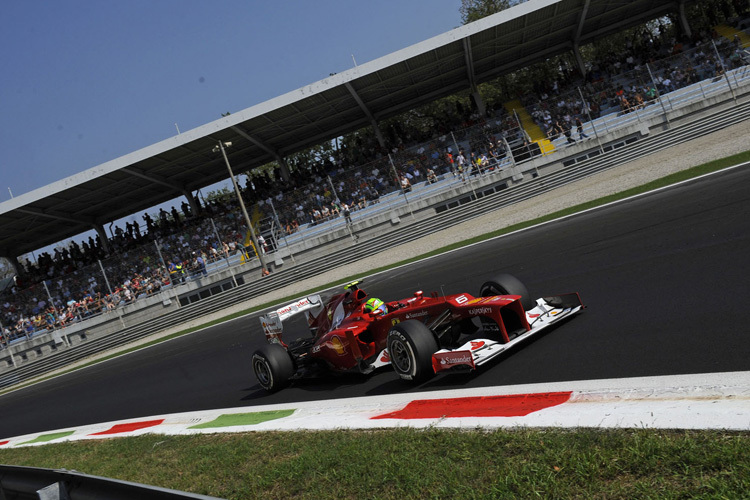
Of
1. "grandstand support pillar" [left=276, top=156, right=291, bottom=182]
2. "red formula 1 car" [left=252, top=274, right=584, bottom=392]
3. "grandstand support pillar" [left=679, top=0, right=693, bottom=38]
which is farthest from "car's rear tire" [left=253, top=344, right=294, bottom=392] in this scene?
"grandstand support pillar" [left=679, top=0, right=693, bottom=38]

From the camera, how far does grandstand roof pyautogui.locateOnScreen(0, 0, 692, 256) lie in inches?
1070

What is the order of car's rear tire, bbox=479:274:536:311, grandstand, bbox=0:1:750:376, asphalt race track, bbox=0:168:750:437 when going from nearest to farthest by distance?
asphalt race track, bbox=0:168:750:437, car's rear tire, bbox=479:274:536:311, grandstand, bbox=0:1:750:376

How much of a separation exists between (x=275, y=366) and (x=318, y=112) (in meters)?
23.1

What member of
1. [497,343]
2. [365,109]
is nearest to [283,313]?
[497,343]

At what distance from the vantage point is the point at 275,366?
846cm

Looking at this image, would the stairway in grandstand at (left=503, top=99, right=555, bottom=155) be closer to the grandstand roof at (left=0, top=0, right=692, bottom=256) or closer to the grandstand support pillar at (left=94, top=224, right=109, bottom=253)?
the grandstand roof at (left=0, top=0, right=692, bottom=256)

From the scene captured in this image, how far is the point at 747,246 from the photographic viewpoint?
718 cm

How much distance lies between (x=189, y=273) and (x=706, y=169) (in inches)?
844

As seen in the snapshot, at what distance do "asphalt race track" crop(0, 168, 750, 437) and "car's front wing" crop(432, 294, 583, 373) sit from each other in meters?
0.16

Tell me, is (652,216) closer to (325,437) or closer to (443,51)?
(325,437)

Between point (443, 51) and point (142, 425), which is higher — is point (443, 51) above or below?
above

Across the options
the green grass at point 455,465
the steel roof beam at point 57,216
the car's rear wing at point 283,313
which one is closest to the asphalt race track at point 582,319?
the car's rear wing at point 283,313

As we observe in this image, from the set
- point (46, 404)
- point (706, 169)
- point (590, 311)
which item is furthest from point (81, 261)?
point (590, 311)

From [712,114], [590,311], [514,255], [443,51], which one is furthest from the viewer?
[443,51]
